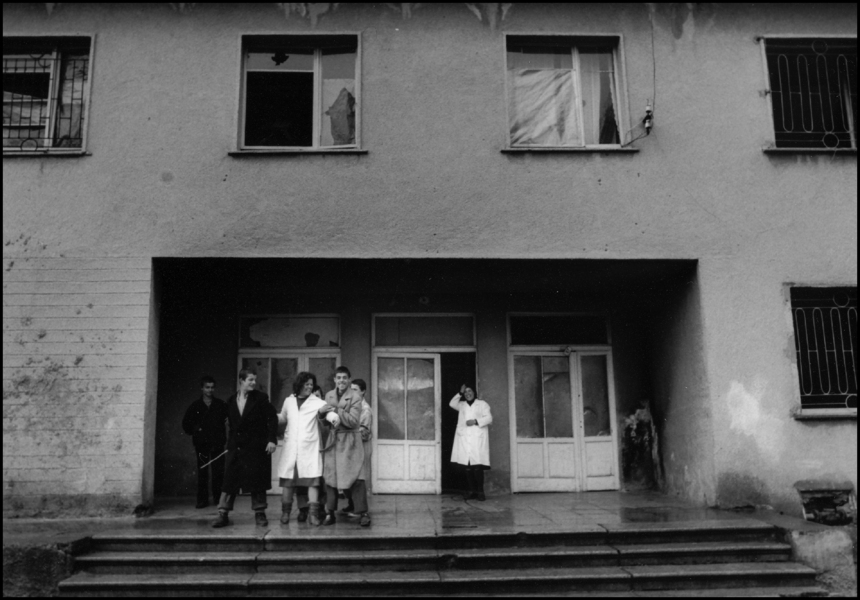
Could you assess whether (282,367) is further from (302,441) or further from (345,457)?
(345,457)

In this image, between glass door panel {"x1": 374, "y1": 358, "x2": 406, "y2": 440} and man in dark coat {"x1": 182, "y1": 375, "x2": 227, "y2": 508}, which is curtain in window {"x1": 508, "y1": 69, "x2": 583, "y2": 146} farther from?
man in dark coat {"x1": 182, "y1": 375, "x2": 227, "y2": 508}

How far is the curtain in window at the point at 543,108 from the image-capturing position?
9.78 m

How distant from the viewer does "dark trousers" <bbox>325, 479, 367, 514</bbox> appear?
8.04m

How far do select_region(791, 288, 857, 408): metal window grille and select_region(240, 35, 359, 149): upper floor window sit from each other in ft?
20.7

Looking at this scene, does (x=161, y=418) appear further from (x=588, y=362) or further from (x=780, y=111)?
(x=780, y=111)

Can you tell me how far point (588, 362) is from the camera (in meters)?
11.4

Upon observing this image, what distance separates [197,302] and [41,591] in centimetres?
493

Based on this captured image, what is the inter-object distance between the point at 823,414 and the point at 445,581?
17.5 feet

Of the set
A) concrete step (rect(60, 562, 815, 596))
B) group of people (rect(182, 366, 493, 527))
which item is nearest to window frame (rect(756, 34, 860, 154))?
concrete step (rect(60, 562, 815, 596))

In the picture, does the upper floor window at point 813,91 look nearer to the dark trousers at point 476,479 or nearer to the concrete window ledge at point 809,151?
the concrete window ledge at point 809,151

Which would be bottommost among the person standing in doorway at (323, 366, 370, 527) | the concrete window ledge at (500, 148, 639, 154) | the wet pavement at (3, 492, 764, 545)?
the wet pavement at (3, 492, 764, 545)

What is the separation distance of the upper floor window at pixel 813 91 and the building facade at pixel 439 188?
0.04 metres

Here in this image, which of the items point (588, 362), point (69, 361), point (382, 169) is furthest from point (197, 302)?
point (588, 362)

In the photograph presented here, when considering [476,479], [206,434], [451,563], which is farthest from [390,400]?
[451,563]
